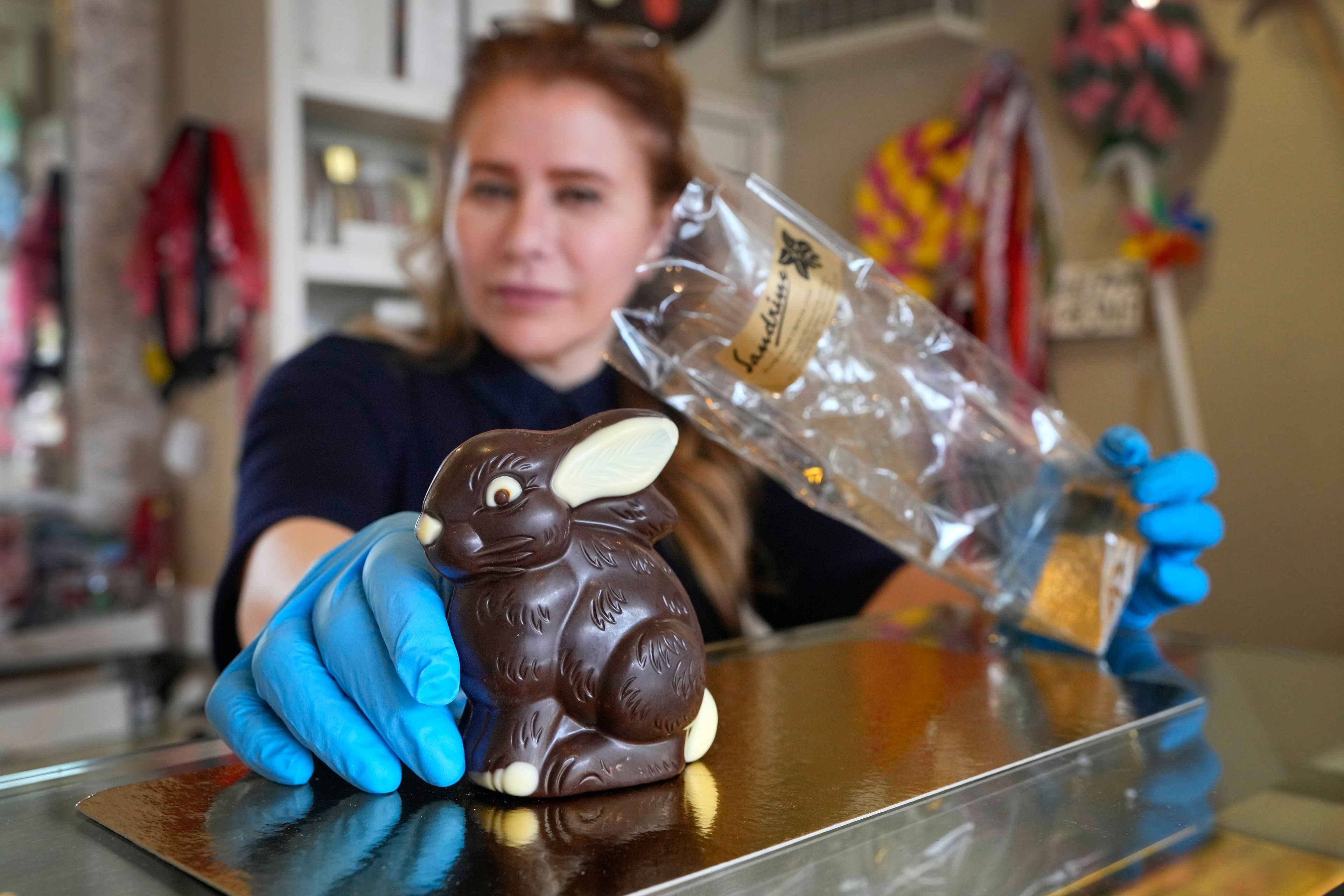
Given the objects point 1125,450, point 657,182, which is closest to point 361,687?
point 1125,450

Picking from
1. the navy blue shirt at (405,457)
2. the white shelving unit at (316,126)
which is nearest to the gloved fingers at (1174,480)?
the navy blue shirt at (405,457)

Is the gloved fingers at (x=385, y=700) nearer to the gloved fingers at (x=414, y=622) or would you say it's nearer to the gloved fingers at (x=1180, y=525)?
the gloved fingers at (x=414, y=622)

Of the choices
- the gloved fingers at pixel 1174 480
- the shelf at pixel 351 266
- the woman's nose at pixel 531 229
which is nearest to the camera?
the gloved fingers at pixel 1174 480

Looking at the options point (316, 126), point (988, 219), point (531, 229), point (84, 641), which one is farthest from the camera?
point (988, 219)

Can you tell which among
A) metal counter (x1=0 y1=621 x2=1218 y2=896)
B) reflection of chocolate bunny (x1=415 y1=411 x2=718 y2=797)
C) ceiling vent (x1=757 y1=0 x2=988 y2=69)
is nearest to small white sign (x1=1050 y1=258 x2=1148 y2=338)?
ceiling vent (x1=757 y1=0 x2=988 y2=69)

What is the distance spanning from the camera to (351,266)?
195cm

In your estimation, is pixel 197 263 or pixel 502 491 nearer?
pixel 502 491

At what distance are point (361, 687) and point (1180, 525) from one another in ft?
2.10

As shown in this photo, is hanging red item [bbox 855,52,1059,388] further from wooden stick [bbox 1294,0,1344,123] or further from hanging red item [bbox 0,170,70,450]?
hanging red item [bbox 0,170,70,450]

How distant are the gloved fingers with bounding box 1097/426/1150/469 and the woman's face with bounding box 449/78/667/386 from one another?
54 cm

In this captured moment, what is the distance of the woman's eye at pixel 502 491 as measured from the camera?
0.43 meters

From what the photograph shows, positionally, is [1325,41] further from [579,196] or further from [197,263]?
[197,263]

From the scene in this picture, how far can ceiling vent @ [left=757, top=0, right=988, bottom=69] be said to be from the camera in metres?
2.40

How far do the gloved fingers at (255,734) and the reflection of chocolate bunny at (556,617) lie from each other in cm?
8
